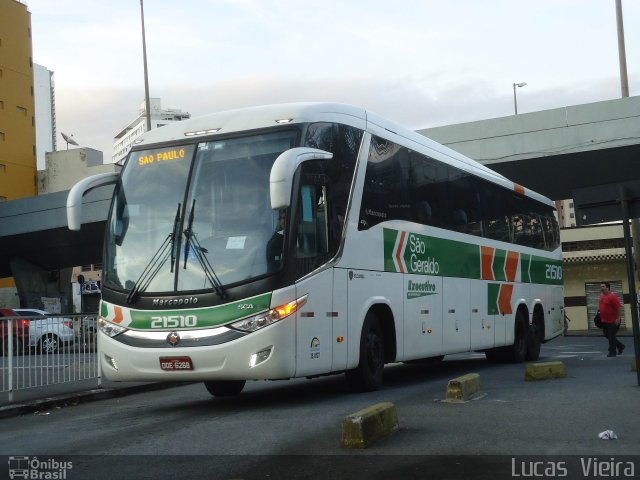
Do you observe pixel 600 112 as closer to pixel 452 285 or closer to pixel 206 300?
pixel 452 285

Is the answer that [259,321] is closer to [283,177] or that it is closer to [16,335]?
[283,177]

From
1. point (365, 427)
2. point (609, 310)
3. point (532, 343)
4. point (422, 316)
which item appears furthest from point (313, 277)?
point (609, 310)

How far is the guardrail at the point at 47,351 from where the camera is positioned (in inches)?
463

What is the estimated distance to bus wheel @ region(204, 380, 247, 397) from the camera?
1195 centimetres

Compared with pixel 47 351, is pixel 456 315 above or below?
above

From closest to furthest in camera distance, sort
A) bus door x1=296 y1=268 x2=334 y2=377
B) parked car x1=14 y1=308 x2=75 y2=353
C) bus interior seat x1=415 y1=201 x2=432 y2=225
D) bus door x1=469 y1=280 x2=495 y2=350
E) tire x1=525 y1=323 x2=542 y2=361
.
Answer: bus door x1=296 y1=268 x2=334 y2=377 → parked car x1=14 y1=308 x2=75 y2=353 → bus interior seat x1=415 y1=201 x2=432 y2=225 → bus door x1=469 y1=280 x2=495 y2=350 → tire x1=525 y1=323 x2=542 y2=361

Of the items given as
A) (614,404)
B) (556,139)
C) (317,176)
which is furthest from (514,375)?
(556,139)

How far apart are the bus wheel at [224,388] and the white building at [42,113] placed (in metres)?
105

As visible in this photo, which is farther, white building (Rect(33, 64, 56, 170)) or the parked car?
white building (Rect(33, 64, 56, 170))

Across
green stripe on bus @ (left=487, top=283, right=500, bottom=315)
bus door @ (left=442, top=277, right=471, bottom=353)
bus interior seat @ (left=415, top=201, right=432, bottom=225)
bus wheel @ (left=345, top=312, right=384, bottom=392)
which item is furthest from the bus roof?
green stripe on bus @ (left=487, top=283, right=500, bottom=315)

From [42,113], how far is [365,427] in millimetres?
124371

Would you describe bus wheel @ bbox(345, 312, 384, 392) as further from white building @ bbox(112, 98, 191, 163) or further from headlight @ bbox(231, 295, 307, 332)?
white building @ bbox(112, 98, 191, 163)

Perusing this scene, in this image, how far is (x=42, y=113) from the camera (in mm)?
122250

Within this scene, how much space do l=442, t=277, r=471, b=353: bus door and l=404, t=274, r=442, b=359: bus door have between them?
30cm
